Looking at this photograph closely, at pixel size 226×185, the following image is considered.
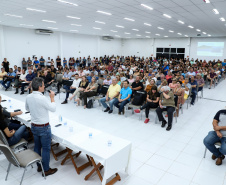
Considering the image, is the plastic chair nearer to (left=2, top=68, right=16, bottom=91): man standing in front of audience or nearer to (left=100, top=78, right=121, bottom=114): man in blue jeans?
(left=100, top=78, right=121, bottom=114): man in blue jeans

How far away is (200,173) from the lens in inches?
124

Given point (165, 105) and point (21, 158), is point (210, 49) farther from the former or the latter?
point (21, 158)

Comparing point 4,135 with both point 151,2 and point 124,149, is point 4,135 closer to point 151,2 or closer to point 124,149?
point 124,149

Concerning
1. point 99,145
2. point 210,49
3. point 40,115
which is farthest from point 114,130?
point 210,49

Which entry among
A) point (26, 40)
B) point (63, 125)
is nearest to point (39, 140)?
point (63, 125)

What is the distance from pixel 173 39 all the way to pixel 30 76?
19380mm

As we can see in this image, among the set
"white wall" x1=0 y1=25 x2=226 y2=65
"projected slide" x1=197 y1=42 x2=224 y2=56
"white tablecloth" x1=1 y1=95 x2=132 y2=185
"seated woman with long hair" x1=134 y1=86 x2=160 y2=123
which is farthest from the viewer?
"projected slide" x1=197 y1=42 x2=224 y2=56

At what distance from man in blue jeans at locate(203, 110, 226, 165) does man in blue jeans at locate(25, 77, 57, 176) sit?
283 centimetres

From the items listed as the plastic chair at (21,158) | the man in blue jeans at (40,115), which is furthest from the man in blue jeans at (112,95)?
the plastic chair at (21,158)

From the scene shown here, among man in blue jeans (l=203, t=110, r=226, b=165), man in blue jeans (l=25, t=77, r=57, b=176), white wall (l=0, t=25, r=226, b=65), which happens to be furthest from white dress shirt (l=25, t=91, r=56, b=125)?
white wall (l=0, t=25, r=226, b=65)

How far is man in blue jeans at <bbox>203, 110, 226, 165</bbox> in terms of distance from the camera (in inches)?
129

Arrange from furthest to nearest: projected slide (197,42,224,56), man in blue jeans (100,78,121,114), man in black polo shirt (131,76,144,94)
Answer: projected slide (197,42,224,56) < man in black polo shirt (131,76,144,94) < man in blue jeans (100,78,121,114)

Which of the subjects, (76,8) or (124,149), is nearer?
(124,149)

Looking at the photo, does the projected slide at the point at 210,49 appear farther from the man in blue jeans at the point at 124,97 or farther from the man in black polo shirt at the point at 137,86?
the man in blue jeans at the point at 124,97
